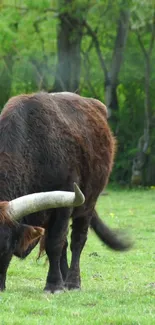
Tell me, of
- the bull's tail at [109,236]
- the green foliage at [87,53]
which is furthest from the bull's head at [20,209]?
the green foliage at [87,53]

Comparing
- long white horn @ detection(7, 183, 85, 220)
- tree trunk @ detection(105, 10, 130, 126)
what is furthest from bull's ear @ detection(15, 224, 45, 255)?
tree trunk @ detection(105, 10, 130, 126)

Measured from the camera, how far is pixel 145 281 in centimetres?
1035

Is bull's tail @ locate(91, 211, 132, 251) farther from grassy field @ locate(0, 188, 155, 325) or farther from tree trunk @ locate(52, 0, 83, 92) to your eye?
tree trunk @ locate(52, 0, 83, 92)

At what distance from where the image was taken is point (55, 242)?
30.0ft

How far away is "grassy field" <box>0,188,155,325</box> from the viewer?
6.93 m

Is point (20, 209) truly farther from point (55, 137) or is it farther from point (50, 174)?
point (55, 137)

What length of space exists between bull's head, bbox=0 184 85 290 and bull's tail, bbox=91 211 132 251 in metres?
2.86

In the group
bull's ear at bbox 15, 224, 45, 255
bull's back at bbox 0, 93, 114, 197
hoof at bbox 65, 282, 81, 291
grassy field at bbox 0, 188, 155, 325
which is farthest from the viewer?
hoof at bbox 65, 282, 81, 291

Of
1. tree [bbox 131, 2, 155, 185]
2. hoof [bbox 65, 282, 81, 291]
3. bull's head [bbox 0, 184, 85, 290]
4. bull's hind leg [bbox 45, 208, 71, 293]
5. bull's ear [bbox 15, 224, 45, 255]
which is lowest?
tree [bbox 131, 2, 155, 185]

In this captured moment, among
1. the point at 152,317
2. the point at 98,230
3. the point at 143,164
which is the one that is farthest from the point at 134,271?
the point at 143,164

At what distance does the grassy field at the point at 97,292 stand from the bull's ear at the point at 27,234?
468 millimetres

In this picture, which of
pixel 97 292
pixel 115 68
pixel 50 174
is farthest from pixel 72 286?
pixel 115 68

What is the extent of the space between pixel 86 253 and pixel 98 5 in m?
14.4

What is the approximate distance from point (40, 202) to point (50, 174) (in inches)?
37.9
